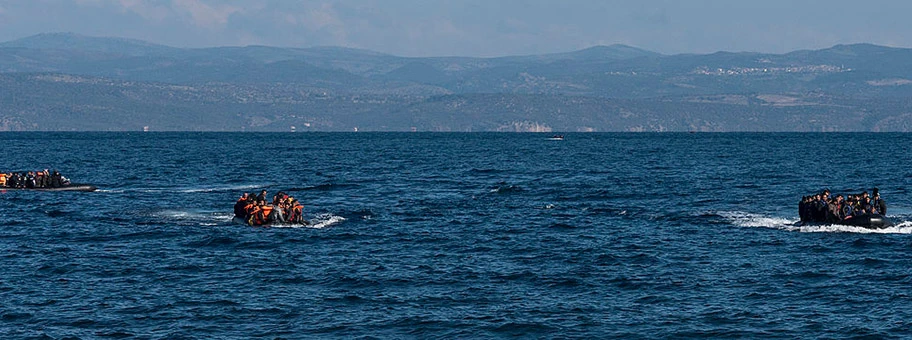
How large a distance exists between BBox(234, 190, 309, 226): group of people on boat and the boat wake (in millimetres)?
25380

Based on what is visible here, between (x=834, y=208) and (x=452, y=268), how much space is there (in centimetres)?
2576

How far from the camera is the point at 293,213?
69.1 metres

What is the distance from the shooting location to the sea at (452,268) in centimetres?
4038

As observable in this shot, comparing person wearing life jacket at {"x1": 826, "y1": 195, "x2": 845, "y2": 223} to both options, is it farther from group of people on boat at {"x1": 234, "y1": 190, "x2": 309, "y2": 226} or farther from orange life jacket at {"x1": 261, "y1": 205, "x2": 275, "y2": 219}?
orange life jacket at {"x1": 261, "y1": 205, "x2": 275, "y2": 219}

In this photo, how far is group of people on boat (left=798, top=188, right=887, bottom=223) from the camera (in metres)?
67.1

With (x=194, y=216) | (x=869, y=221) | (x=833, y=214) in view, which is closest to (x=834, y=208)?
(x=833, y=214)

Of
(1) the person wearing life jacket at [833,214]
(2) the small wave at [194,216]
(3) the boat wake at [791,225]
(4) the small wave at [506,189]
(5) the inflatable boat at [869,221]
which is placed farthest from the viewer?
(4) the small wave at [506,189]

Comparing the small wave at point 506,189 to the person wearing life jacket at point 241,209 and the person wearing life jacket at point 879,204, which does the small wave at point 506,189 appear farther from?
the person wearing life jacket at point 879,204

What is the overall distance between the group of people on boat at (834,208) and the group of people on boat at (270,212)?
28.4 meters

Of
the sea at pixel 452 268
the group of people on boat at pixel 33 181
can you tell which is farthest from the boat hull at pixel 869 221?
the group of people on boat at pixel 33 181

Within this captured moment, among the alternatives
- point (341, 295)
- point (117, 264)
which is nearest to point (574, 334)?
point (341, 295)

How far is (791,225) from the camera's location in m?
68.7

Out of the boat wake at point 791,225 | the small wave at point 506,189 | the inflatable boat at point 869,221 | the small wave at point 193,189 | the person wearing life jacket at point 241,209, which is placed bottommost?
the small wave at point 506,189

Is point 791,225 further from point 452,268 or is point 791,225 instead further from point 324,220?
point 324,220
